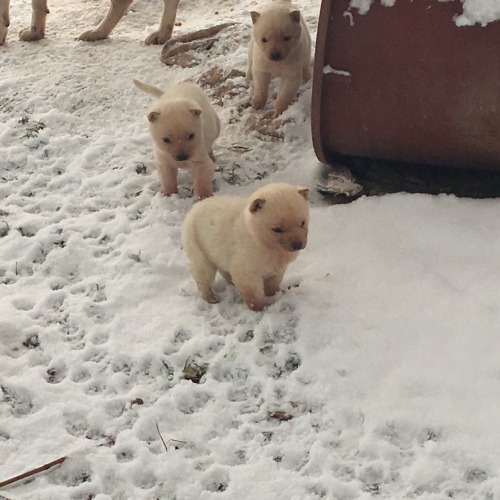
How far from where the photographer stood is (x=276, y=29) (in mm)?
3961

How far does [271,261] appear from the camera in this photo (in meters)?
2.90

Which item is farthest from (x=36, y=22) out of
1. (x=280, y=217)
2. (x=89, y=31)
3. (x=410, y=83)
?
(x=280, y=217)

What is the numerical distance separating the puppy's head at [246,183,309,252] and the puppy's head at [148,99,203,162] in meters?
0.79

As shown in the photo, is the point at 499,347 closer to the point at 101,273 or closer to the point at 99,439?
the point at 99,439

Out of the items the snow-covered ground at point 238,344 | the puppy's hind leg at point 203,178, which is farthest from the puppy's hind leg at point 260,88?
the puppy's hind leg at point 203,178

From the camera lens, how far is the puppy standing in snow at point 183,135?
345 cm

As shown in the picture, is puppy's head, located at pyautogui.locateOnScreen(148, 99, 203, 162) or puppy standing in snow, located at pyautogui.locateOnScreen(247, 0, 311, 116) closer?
puppy's head, located at pyautogui.locateOnScreen(148, 99, 203, 162)

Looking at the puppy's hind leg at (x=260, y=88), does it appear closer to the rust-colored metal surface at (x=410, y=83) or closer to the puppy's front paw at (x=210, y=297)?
the rust-colored metal surface at (x=410, y=83)

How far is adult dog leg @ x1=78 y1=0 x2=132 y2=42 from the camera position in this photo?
5.46m

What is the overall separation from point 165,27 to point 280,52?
1674mm

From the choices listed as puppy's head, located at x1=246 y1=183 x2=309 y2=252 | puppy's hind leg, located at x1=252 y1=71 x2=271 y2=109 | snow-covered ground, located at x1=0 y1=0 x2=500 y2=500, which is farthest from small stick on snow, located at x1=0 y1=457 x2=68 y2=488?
puppy's hind leg, located at x1=252 y1=71 x2=271 y2=109

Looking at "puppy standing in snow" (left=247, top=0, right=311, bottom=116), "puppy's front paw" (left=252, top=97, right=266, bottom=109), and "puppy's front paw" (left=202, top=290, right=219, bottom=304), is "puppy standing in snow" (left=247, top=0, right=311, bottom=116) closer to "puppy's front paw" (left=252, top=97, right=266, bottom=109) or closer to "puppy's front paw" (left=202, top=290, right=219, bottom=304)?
"puppy's front paw" (left=252, top=97, right=266, bottom=109)

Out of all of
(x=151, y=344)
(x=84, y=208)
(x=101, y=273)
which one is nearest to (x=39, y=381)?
(x=151, y=344)

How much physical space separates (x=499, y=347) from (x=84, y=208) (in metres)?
2.20
